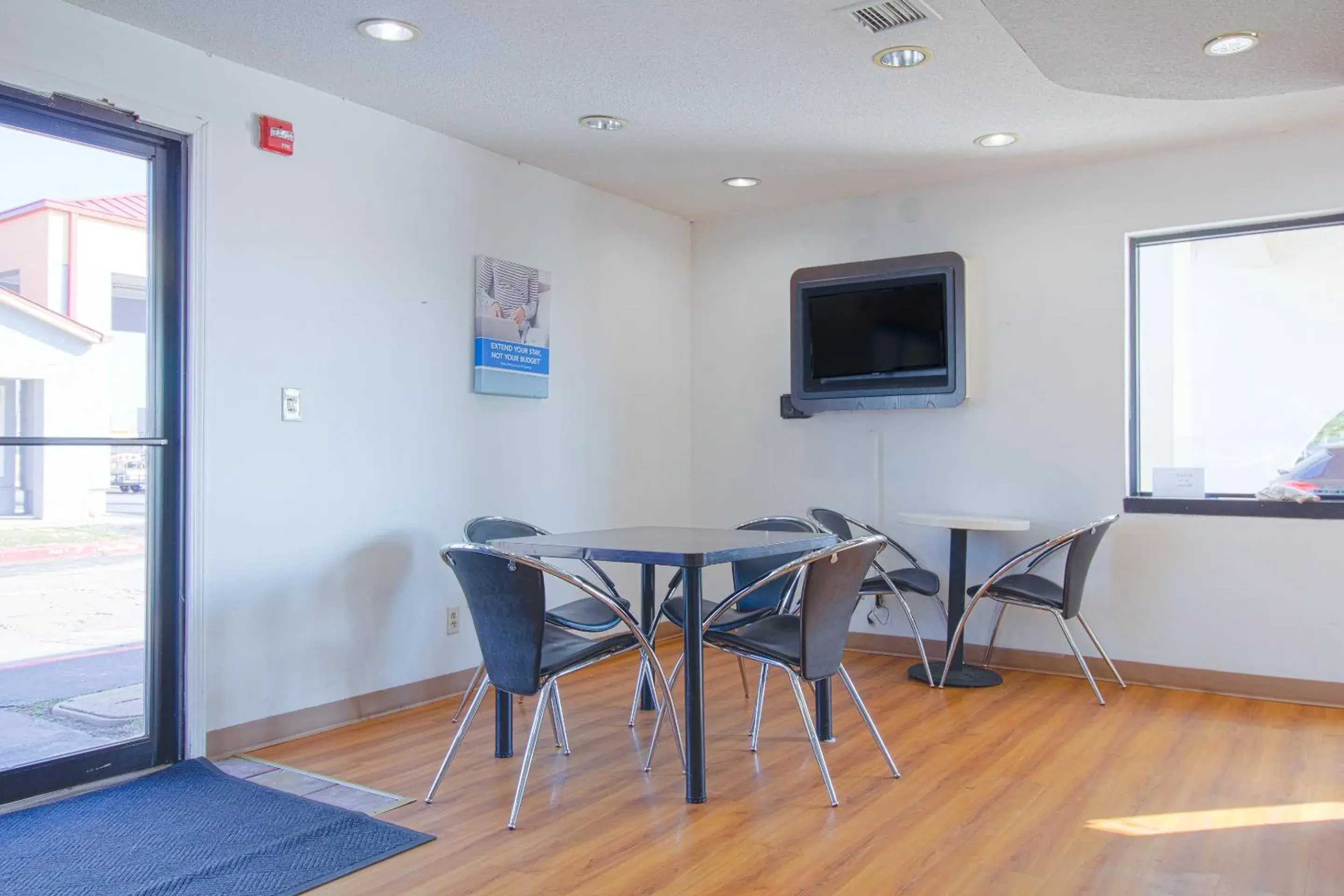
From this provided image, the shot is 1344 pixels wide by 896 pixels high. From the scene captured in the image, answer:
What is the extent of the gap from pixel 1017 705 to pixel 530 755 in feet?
8.04

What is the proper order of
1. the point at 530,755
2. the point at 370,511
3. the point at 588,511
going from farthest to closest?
1. the point at 588,511
2. the point at 370,511
3. the point at 530,755

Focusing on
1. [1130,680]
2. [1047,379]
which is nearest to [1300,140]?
[1047,379]

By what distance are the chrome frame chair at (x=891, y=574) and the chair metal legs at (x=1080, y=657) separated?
1.96 feet

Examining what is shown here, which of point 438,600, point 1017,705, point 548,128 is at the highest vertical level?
point 548,128

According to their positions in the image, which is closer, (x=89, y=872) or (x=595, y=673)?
(x=89, y=872)

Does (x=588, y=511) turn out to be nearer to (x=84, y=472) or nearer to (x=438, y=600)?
(x=438, y=600)

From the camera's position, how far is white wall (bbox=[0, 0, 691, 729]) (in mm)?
3705

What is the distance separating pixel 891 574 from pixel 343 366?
290 cm

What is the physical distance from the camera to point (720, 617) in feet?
12.6

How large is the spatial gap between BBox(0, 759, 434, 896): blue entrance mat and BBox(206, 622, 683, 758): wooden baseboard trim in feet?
1.13

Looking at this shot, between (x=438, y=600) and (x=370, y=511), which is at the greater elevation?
(x=370, y=511)

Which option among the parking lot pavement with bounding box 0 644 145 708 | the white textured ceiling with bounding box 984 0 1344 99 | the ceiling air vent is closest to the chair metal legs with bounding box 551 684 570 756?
the parking lot pavement with bounding box 0 644 145 708

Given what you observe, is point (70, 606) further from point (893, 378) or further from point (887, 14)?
point (893, 378)

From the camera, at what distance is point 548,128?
15.1 ft
